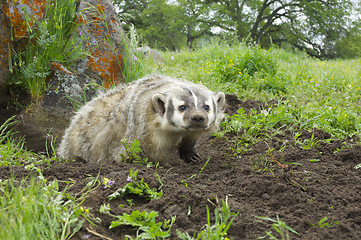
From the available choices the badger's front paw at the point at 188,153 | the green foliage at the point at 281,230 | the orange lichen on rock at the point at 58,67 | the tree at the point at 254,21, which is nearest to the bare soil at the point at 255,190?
the green foliage at the point at 281,230

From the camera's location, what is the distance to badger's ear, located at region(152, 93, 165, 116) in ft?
9.55

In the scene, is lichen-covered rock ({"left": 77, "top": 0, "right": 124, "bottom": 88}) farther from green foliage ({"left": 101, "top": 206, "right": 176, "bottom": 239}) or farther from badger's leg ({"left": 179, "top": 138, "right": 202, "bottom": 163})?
green foliage ({"left": 101, "top": 206, "right": 176, "bottom": 239})

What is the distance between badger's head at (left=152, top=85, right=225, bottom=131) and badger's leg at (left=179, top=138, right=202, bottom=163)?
1.02ft

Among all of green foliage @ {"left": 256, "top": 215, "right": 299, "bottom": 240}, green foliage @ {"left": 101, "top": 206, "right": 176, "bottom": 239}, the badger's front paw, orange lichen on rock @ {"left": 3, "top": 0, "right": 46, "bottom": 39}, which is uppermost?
orange lichen on rock @ {"left": 3, "top": 0, "right": 46, "bottom": 39}

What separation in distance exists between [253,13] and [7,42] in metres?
23.1

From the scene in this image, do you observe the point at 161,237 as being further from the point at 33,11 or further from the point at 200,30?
the point at 200,30

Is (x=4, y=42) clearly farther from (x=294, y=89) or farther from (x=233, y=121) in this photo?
(x=294, y=89)

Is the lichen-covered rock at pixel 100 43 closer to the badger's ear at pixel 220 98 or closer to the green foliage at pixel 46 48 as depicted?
the green foliage at pixel 46 48

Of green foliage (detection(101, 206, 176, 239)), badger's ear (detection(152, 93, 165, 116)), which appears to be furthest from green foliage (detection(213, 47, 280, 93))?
green foliage (detection(101, 206, 176, 239))

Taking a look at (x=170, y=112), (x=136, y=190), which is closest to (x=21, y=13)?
(x=170, y=112)

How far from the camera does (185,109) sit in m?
2.83

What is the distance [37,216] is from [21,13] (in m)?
3.21

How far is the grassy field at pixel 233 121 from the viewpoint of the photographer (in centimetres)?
157

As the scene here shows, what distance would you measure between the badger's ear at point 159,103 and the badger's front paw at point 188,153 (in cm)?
46
